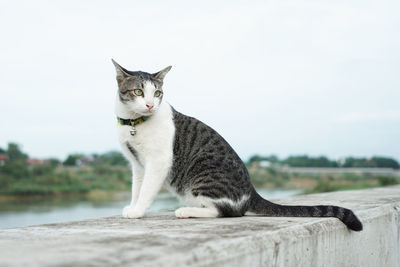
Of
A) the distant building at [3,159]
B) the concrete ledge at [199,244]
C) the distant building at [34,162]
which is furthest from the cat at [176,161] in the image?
the distant building at [34,162]

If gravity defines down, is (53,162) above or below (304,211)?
above

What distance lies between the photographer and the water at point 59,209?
38.5 metres

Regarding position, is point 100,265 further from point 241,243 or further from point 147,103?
point 147,103

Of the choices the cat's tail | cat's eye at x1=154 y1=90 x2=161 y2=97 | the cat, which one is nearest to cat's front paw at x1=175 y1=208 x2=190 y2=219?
the cat

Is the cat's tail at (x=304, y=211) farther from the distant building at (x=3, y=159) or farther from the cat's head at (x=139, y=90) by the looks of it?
the distant building at (x=3, y=159)

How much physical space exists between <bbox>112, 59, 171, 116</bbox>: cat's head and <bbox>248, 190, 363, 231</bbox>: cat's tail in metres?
1.11

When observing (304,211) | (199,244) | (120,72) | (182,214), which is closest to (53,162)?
(120,72)

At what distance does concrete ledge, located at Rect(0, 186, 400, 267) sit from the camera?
1.62 metres

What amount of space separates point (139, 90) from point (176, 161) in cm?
65

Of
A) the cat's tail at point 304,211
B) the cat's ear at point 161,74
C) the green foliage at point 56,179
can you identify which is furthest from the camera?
the green foliage at point 56,179

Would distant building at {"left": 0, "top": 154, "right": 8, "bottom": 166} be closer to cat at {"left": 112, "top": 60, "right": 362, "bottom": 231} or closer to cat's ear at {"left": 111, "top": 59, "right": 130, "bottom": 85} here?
cat's ear at {"left": 111, "top": 59, "right": 130, "bottom": 85}

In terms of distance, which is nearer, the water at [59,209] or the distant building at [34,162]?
the water at [59,209]

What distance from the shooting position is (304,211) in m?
2.98

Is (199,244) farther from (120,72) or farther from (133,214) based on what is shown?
(120,72)
